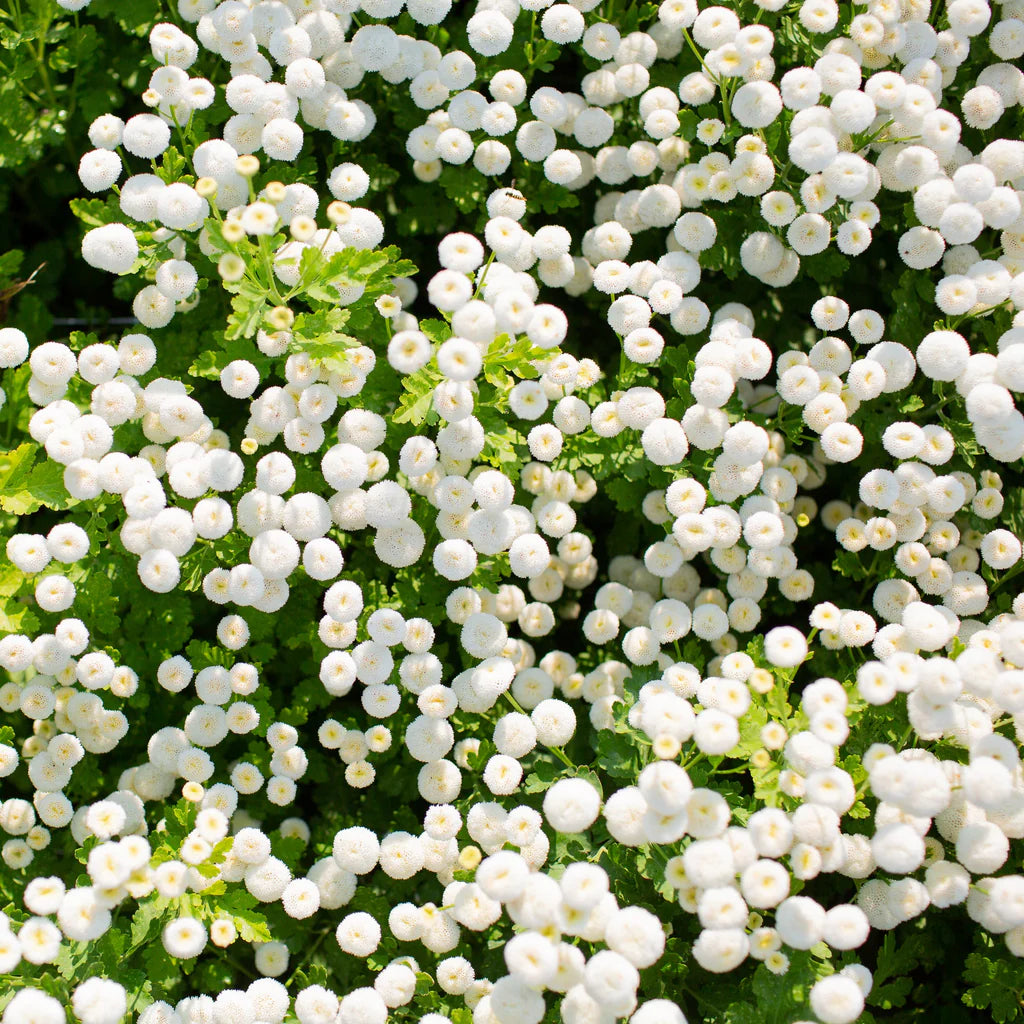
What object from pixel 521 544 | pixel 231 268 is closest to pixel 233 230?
pixel 231 268

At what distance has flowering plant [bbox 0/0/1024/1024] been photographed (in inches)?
114

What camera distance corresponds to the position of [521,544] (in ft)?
10.8

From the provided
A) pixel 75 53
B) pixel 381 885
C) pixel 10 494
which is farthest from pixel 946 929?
pixel 75 53

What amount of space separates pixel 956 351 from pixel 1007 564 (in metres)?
0.75

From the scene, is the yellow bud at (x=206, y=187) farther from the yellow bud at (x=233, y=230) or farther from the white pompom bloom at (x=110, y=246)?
the white pompom bloom at (x=110, y=246)

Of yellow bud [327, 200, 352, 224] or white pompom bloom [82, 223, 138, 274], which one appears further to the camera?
white pompom bloom [82, 223, 138, 274]

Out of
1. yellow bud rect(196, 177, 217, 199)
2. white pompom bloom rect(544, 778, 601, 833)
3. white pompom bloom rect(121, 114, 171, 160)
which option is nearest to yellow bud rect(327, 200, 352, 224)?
yellow bud rect(196, 177, 217, 199)

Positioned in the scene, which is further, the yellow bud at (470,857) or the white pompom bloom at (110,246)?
the white pompom bloom at (110,246)

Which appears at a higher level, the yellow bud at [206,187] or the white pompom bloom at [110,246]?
the yellow bud at [206,187]

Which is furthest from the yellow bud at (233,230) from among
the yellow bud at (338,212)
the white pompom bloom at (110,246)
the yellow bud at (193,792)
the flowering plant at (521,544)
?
the yellow bud at (193,792)

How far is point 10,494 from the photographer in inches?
128

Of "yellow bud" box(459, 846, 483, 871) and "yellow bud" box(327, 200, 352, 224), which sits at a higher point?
"yellow bud" box(327, 200, 352, 224)

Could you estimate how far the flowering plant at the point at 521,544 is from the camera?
289cm

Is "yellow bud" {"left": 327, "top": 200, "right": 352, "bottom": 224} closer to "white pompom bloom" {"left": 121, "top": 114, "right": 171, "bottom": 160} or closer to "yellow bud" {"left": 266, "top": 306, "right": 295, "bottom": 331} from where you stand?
"yellow bud" {"left": 266, "top": 306, "right": 295, "bottom": 331}
